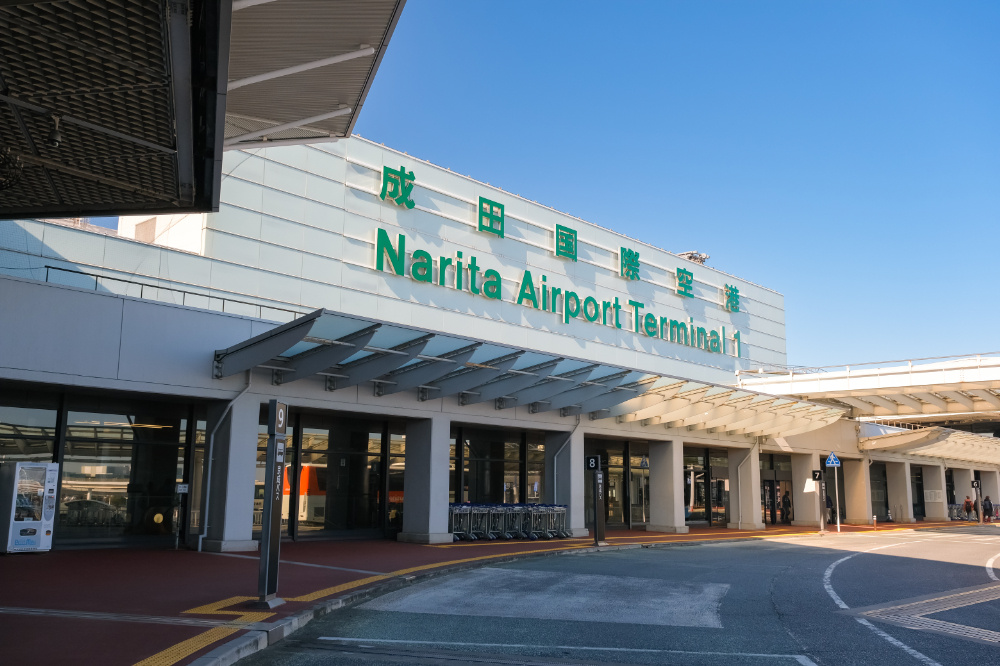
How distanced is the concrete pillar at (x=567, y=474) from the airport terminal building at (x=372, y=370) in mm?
71

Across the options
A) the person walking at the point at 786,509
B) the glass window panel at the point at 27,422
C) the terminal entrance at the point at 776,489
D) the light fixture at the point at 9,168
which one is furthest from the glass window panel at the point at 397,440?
the person walking at the point at 786,509

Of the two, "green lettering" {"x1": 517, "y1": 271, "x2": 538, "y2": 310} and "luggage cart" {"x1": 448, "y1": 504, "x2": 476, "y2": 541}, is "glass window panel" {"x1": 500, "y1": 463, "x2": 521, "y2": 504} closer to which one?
"luggage cart" {"x1": 448, "y1": 504, "x2": 476, "y2": 541}

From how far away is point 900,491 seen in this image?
47.2m

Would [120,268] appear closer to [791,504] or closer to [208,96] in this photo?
[208,96]

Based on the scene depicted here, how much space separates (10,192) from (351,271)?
14.0 m

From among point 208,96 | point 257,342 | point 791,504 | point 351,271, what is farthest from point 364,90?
point 791,504

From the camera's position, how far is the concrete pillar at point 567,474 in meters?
24.9

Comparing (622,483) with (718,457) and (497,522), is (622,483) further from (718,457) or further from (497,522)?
(497,522)

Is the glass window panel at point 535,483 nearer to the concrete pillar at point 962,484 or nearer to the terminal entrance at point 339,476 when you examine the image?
the terminal entrance at point 339,476

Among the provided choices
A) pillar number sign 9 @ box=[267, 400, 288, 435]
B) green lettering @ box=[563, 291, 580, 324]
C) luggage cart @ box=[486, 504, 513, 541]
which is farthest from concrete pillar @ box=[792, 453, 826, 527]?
pillar number sign 9 @ box=[267, 400, 288, 435]

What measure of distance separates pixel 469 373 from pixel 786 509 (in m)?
24.4

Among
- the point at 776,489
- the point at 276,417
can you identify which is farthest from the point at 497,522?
the point at 776,489

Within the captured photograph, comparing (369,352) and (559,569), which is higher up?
(369,352)

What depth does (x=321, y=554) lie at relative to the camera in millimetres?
17297
